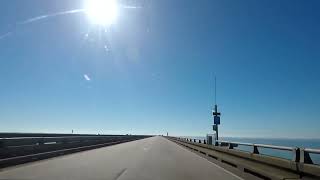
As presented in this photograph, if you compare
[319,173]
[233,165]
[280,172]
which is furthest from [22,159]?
[319,173]

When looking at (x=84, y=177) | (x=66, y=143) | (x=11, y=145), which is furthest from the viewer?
(x=66, y=143)

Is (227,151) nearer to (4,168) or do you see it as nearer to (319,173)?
(4,168)

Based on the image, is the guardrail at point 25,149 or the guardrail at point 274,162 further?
the guardrail at point 25,149

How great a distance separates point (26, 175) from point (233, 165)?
10.2 metres

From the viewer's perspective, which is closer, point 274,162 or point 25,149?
point 274,162

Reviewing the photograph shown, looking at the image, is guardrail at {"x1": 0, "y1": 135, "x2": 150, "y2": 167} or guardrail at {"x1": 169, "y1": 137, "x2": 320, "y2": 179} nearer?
guardrail at {"x1": 169, "y1": 137, "x2": 320, "y2": 179}

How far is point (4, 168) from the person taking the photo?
64.2 ft

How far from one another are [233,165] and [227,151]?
9.90 ft

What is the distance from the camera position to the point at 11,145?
25.0m

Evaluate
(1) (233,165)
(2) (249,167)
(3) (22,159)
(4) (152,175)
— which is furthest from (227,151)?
(3) (22,159)

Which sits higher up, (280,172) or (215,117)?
(215,117)

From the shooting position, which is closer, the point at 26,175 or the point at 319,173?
the point at 319,173

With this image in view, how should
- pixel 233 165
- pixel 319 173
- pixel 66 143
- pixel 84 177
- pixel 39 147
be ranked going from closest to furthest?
pixel 319 173 → pixel 84 177 → pixel 233 165 → pixel 39 147 → pixel 66 143

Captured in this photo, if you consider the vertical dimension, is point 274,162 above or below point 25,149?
below
